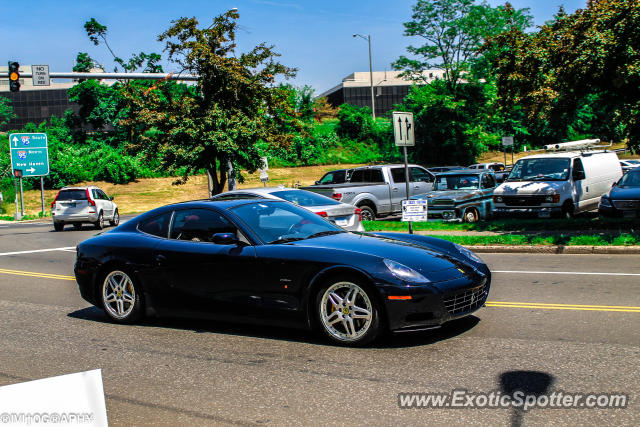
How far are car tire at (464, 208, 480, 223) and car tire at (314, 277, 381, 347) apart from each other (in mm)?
13779

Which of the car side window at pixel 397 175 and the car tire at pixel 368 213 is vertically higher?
the car side window at pixel 397 175

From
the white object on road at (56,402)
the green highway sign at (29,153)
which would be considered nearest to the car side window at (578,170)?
the white object on road at (56,402)

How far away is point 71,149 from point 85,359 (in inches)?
1895

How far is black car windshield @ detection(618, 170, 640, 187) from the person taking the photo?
16.8 m

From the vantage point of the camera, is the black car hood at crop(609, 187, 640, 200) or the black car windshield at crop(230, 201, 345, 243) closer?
the black car windshield at crop(230, 201, 345, 243)

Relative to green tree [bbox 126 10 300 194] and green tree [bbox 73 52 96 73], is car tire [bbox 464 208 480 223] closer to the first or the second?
green tree [bbox 126 10 300 194]

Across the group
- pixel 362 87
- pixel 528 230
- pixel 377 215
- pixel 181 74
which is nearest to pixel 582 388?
pixel 528 230

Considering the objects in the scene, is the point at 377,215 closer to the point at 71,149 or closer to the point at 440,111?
the point at 440,111

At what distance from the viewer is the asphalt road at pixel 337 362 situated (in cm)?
425

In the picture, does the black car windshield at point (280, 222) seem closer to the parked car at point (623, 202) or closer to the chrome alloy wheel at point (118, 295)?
the chrome alloy wheel at point (118, 295)

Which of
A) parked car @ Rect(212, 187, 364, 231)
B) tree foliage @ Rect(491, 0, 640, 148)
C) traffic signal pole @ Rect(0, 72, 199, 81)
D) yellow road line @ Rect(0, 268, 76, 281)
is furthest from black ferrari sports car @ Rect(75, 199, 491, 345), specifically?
traffic signal pole @ Rect(0, 72, 199, 81)

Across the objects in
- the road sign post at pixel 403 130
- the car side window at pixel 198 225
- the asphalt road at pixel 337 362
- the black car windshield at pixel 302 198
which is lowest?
the asphalt road at pixel 337 362

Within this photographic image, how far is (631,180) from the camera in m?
16.9

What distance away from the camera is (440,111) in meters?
48.5
